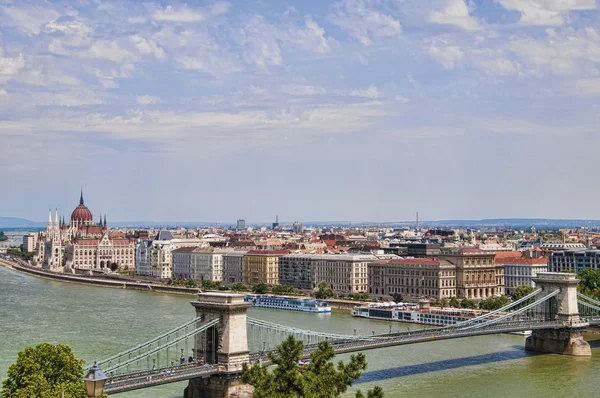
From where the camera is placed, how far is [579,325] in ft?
127

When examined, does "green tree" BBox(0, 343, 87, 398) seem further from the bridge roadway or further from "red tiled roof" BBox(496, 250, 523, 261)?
"red tiled roof" BBox(496, 250, 523, 261)

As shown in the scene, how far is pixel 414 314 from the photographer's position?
159 feet

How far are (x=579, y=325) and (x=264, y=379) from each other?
25.7m

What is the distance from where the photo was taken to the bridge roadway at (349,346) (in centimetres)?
2295

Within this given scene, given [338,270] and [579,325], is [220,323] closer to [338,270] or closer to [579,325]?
[579,325]

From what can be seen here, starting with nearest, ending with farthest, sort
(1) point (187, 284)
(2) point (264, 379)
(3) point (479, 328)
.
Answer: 1. (2) point (264, 379)
2. (3) point (479, 328)
3. (1) point (187, 284)

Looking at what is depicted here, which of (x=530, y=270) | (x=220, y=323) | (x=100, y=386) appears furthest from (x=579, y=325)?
(x=100, y=386)

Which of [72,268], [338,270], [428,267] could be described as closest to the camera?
[428,267]

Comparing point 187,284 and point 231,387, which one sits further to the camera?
point 187,284

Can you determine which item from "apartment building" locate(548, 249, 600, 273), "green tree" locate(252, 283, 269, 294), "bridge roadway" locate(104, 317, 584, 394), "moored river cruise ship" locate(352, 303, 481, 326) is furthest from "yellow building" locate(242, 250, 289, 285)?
"bridge roadway" locate(104, 317, 584, 394)

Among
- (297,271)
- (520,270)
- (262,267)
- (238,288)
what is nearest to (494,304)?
(520,270)

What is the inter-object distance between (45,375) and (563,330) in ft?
80.5

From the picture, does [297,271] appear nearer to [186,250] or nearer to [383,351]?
[186,250]

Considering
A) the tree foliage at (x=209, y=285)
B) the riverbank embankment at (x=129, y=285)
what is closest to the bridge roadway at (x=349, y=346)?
the riverbank embankment at (x=129, y=285)
